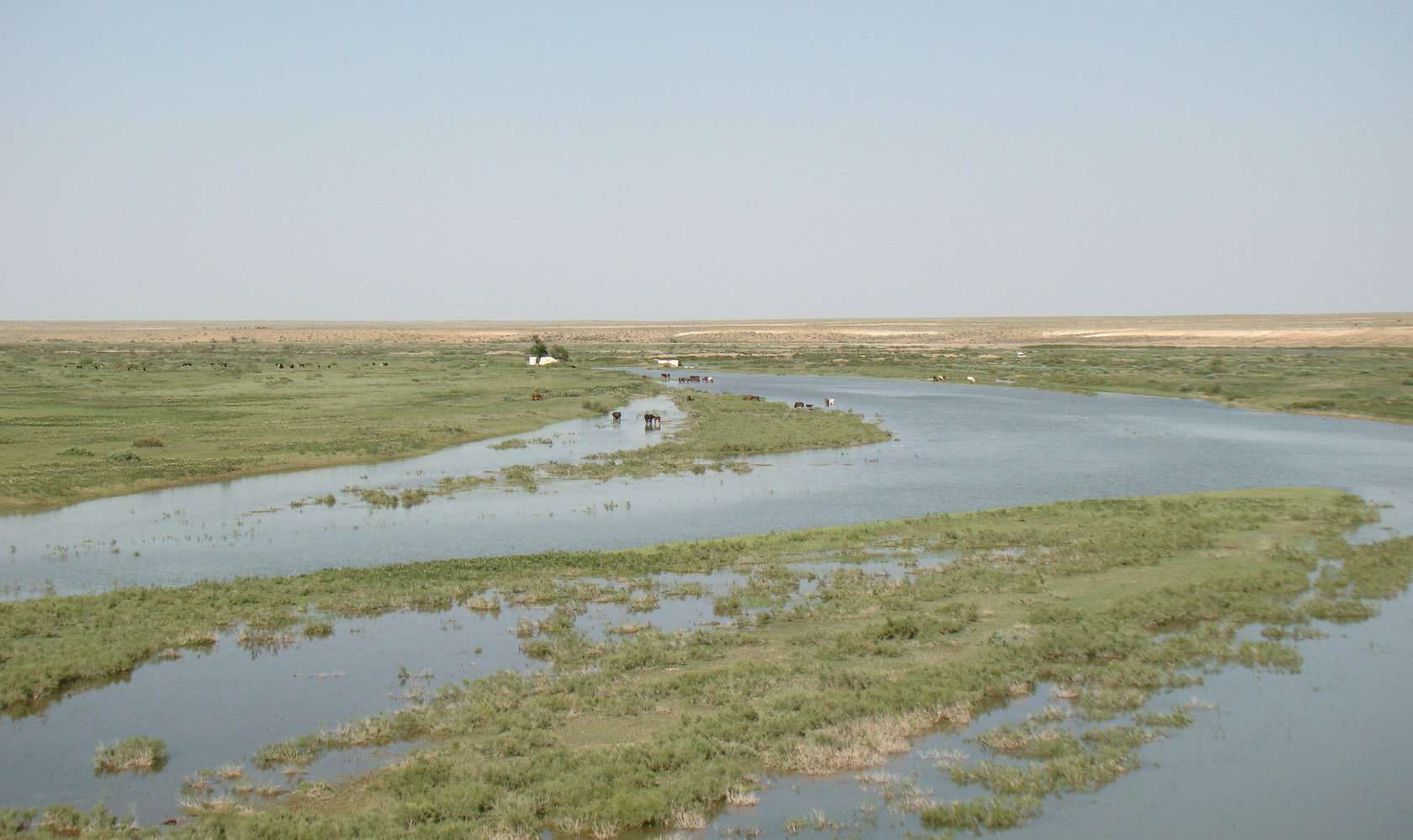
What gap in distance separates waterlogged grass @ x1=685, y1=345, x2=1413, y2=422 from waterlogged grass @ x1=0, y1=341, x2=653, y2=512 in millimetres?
25956

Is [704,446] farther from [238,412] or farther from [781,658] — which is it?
[781,658]

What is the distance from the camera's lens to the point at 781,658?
51.7ft

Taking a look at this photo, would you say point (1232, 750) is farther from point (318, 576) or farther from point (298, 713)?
point (318, 576)

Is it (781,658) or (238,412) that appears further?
(238,412)

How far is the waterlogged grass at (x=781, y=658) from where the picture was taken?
448 inches

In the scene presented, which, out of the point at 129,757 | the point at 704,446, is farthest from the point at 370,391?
the point at 129,757

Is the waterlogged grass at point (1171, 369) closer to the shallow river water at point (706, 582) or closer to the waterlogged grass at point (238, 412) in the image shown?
the shallow river water at point (706, 582)

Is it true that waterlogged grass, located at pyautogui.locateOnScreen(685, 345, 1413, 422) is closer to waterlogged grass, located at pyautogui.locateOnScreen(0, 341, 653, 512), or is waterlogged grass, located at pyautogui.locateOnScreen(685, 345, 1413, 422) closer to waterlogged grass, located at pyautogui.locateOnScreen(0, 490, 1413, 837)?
waterlogged grass, located at pyautogui.locateOnScreen(0, 341, 653, 512)

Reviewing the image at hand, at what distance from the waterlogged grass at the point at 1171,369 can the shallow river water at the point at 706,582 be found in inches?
345

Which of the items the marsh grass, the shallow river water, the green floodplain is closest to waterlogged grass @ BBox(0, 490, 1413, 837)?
the shallow river water

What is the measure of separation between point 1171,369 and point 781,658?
7930 cm

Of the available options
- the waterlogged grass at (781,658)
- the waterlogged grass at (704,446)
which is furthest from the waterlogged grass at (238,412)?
the waterlogged grass at (781,658)

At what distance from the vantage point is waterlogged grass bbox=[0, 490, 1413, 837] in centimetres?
1139

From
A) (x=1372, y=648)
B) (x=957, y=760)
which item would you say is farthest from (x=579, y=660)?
(x=1372, y=648)
